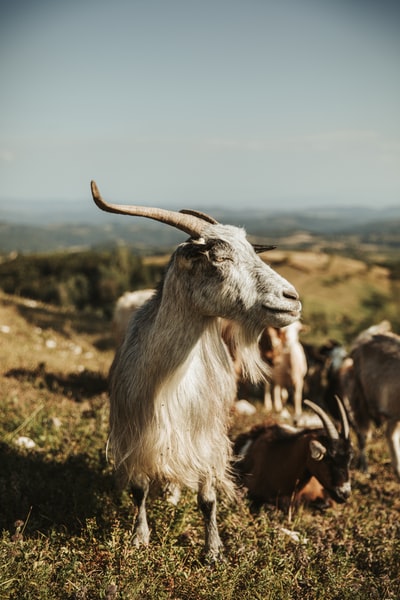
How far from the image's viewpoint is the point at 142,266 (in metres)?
37.3

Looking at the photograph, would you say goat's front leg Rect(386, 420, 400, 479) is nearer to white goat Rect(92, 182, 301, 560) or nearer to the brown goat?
the brown goat

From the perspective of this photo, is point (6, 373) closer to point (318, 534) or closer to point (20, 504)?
point (20, 504)

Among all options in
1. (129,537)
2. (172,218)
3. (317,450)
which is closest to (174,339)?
(172,218)

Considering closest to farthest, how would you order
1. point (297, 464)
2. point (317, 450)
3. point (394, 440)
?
point (317, 450) < point (297, 464) < point (394, 440)

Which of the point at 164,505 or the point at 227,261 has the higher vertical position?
the point at 227,261

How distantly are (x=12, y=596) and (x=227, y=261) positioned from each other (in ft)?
8.42

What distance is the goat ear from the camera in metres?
4.59

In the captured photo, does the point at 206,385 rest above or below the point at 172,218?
below

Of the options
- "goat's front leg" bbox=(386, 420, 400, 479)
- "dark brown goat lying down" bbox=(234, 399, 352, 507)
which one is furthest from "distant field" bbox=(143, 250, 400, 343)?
"dark brown goat lying down" bbox=(234, 399, 352, 507)

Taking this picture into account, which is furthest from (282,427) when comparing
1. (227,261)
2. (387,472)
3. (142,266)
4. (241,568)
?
(142,266)

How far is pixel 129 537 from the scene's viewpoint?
3732 mm

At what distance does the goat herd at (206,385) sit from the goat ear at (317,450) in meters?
0.01

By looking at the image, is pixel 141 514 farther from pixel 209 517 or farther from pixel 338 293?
pixel 338 293

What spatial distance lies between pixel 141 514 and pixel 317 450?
5.95ft
